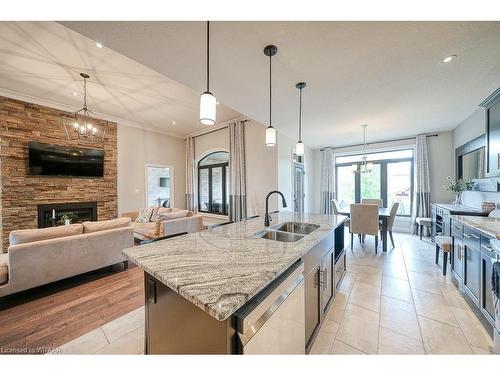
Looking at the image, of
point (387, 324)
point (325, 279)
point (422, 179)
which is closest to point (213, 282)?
point (325, 279)

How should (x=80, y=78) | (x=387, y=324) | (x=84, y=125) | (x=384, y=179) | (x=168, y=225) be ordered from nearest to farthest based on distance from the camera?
(x=387, y=324) → (x=80, y=78) → (x=168, y=225) → (x=84, y=125) → (x=384, y=179)

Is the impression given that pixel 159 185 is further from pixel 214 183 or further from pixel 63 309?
pixel 63 309

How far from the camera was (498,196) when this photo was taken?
9.53 feet

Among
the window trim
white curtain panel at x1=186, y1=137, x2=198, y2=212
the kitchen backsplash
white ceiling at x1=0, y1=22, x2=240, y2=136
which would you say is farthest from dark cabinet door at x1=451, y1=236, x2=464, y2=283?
the window trim

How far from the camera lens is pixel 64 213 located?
4430mm

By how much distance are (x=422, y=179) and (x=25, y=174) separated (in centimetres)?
918

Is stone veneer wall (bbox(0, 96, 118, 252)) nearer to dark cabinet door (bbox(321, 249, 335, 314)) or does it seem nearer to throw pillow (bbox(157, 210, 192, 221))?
throw pillow (bbox(157, 210, 192, 221))

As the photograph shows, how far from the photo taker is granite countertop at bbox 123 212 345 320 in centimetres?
75

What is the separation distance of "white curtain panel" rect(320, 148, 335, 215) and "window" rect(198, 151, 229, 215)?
10.6ft

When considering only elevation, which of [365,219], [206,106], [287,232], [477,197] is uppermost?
[206,106]

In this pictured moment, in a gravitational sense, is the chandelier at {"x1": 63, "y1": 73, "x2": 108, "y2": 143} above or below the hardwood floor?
above

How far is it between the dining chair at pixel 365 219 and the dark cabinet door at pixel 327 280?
2125 mm
